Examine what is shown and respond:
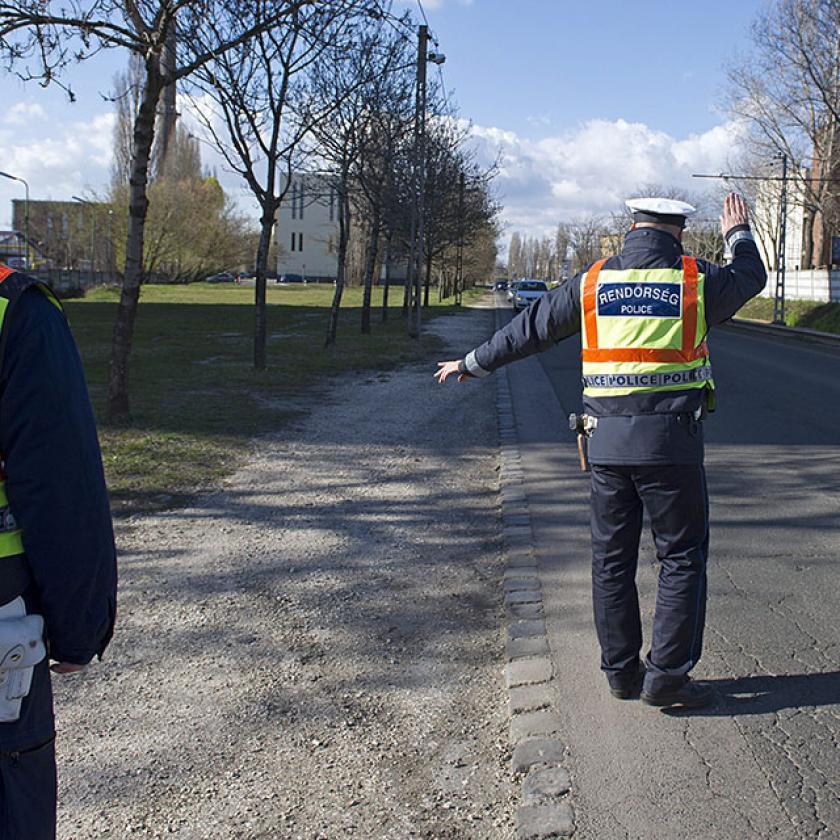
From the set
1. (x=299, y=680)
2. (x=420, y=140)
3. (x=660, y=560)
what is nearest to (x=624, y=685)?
(x=660, y=560)

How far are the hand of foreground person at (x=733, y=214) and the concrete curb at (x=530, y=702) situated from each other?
2.06m

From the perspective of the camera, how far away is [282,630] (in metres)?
5.12

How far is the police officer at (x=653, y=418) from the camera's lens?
404 centimetres

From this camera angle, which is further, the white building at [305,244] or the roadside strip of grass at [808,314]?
the white building at [305,244]

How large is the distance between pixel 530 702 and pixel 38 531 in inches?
99.8

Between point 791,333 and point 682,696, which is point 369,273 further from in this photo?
point 682,696

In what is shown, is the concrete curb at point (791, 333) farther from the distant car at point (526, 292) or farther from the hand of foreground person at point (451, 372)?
the hand of foreground person at point (451, 372)

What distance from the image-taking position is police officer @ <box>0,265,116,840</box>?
215 cm

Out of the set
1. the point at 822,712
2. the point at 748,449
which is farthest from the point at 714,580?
the point at 748,449

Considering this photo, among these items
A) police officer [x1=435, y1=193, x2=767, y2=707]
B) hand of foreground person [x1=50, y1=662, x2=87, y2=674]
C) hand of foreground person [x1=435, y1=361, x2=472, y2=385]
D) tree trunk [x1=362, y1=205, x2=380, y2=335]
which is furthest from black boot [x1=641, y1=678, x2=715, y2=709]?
tree trunk [x1=362, y1=205, x2=380, y2=335]

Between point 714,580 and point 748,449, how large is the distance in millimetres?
5030

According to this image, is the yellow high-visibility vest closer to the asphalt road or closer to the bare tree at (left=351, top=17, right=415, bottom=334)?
the asphalt road

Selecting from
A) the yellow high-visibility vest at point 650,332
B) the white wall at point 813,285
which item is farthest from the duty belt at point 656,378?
the white wall at point 813,285

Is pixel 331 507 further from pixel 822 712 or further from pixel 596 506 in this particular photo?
pixel 822 712
